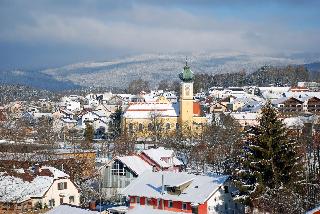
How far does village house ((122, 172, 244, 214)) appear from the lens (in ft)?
105

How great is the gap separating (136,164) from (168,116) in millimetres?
34396

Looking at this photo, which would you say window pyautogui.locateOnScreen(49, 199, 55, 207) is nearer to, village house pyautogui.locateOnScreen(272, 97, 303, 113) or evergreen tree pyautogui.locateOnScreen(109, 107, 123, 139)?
evergreen tree pyautogui.locateOnScreen(109, 107, 123, 139)

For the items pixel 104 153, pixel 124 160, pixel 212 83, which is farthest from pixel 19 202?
pixel 212 83

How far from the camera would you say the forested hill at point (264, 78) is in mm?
166750

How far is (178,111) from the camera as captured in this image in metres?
76.4

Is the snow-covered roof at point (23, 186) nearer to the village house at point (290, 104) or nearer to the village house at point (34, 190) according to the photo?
the village house at point (34, 190)

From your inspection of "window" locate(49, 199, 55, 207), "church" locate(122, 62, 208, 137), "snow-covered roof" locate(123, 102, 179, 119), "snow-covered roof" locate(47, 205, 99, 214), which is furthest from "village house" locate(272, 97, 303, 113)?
"snow-covered roof" locate(47, 205, 99, 214)

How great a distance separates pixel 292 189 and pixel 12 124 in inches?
2513

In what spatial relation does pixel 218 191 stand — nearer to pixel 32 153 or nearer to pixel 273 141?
pixel 273 141

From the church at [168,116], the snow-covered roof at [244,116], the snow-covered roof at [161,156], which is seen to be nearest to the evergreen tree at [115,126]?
the church at [168,116]

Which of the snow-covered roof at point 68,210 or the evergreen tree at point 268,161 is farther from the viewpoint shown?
the evergreen tree at point 268,161

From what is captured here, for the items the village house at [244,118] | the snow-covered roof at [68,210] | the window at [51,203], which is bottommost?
the window at [51,203]

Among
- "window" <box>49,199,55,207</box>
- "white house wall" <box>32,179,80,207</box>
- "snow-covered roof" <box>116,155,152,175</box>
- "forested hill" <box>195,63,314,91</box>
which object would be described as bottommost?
"window" <box>49,199,55,207</box>

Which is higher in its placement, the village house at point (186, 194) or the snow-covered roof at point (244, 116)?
the snow-covered roof at point (244, 116)
